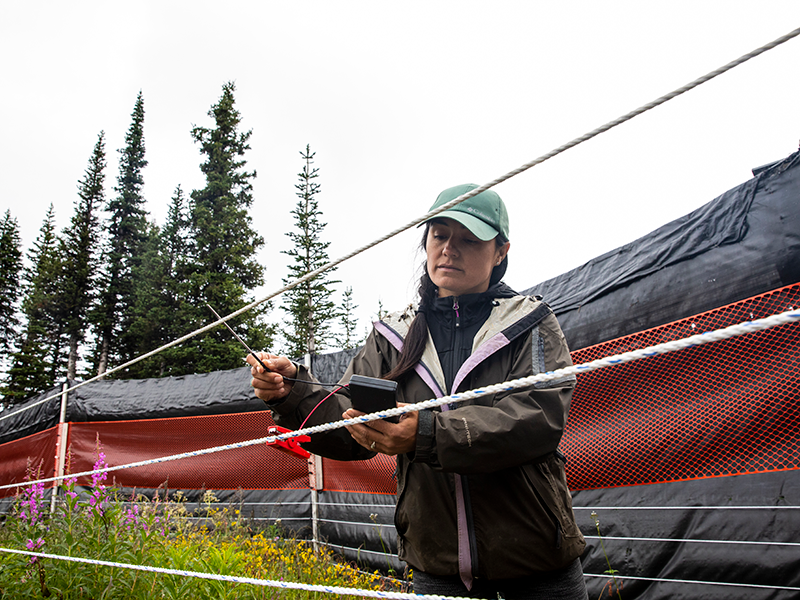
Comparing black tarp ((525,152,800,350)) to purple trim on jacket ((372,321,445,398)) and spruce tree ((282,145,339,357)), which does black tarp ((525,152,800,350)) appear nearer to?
purple trim on jacket ((372,321,445,398))

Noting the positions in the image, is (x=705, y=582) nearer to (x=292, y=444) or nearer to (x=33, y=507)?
(x=292, y=444)

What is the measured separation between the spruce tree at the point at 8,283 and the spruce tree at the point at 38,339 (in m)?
0.75

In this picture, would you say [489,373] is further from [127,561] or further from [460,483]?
[127,561]

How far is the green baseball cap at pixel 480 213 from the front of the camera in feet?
4.66

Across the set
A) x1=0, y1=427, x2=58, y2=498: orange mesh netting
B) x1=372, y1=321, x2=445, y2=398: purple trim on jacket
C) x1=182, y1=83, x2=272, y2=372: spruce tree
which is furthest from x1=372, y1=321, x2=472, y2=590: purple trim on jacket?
x1=182, y1=83, x2=272, y2=372: spruce tree

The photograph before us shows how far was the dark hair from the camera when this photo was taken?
1.42 metres

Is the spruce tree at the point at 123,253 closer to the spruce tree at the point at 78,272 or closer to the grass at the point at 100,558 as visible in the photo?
the spruce tree at the point at 78,272

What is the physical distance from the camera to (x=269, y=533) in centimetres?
473

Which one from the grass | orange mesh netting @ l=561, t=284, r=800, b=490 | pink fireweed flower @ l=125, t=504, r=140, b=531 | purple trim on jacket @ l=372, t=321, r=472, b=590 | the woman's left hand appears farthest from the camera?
pink fireweed flower @ l=125, t=504, r=140, b=531

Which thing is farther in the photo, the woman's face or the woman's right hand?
the woman's face

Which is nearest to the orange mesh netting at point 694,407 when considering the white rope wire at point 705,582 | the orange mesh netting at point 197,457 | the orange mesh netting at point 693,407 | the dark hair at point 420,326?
the orange mesh netting at point 693,407

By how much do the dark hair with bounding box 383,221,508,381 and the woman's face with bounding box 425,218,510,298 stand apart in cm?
9

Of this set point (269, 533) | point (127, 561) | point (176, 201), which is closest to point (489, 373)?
point (127, 561)

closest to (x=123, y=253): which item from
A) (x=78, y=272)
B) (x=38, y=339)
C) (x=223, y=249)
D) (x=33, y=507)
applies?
(x=78, y=272)
